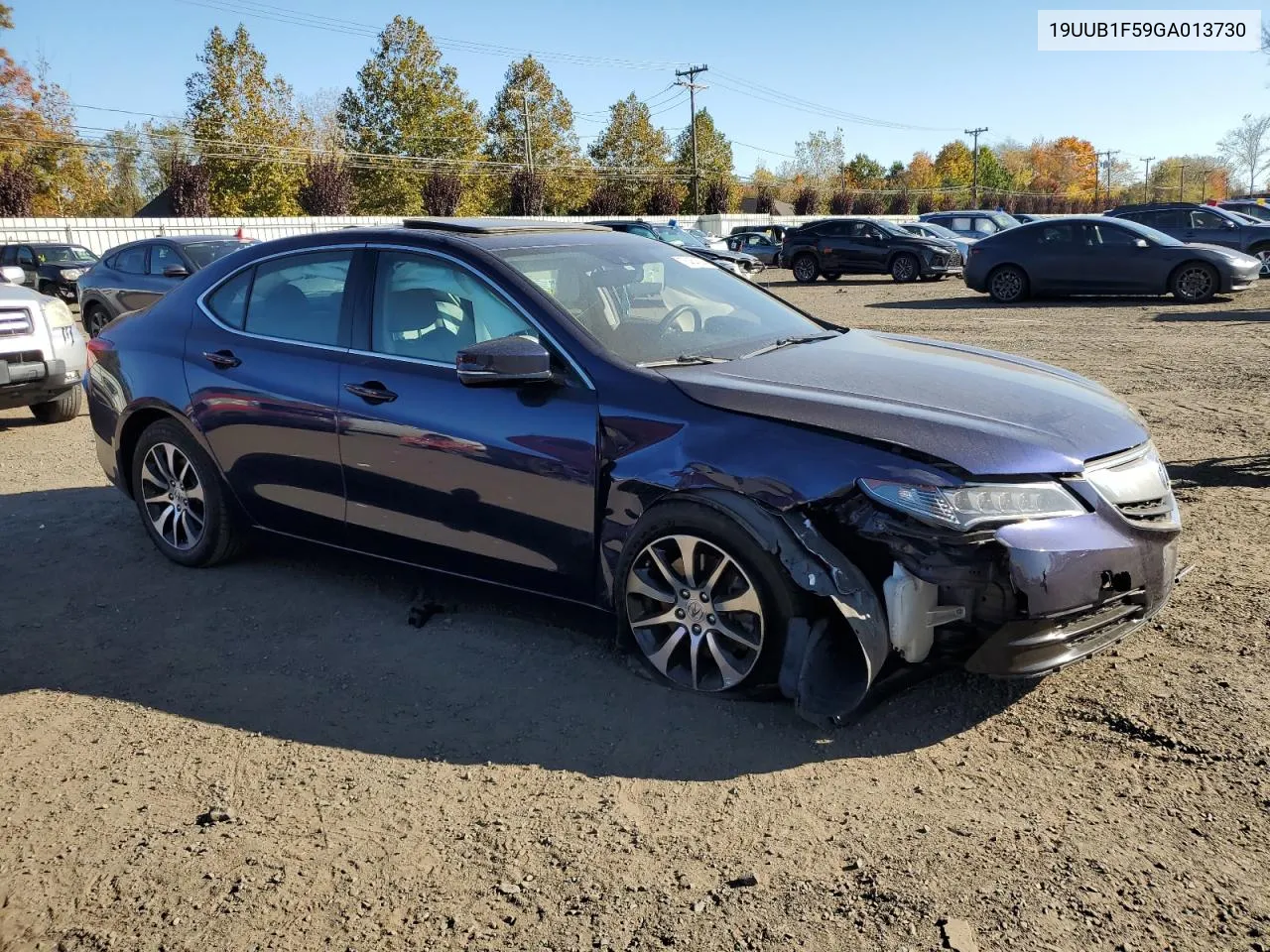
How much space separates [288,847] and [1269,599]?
392 centimetres

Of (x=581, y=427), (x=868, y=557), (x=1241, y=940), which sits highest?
(x=581, y=427)

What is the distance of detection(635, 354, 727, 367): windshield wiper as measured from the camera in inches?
155

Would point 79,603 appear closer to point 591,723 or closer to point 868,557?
point 591,723

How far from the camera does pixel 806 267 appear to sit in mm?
28281

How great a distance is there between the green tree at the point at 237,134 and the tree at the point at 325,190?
341 centimetres

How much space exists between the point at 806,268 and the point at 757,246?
781cm

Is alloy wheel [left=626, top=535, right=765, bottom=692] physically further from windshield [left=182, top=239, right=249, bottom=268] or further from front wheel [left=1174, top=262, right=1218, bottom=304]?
front wheel [left=1174, top=262, right=1218, bottom=304]

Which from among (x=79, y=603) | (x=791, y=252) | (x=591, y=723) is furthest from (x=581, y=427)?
(x=791, y=252)

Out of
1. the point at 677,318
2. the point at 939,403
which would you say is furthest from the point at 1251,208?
the point at 939,403

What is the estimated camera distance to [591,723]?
3594 mm

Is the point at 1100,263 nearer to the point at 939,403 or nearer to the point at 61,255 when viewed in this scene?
the point at 939,403

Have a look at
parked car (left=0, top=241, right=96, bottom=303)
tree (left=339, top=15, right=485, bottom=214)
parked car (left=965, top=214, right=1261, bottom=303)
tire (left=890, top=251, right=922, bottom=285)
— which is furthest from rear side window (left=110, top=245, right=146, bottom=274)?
tree (left=339, top=15, right=485, bottom=214)

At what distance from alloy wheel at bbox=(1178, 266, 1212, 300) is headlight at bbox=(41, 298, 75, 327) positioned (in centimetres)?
1630

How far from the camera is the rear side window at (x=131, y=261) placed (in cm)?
1467
